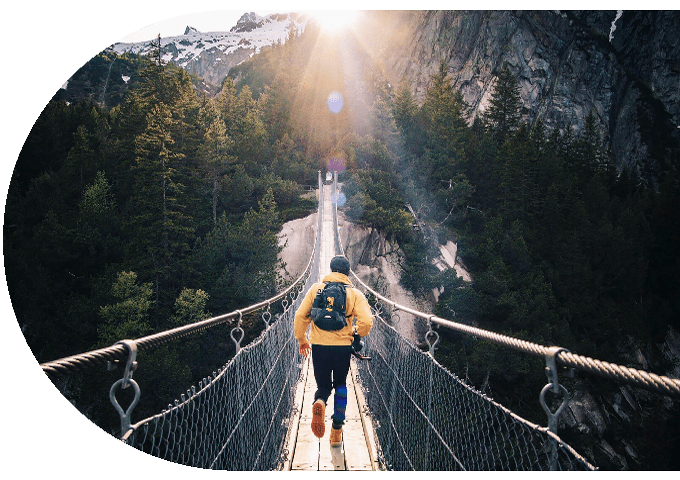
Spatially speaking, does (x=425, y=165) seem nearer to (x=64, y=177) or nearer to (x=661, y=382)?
(x=64, y=177)

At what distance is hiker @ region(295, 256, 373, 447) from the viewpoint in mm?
1840

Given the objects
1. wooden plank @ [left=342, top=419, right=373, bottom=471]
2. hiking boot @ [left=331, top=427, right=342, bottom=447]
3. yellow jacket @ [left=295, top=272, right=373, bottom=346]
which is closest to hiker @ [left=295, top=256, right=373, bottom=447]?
yellow jacket @ [left=295, top=272, right=373, bottom=346]

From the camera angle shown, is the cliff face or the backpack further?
the cliff face

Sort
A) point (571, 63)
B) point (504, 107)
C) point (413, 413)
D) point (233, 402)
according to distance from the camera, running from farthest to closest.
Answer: point (504, 107) < point (571, 63) < point (413, 413) < point (233, 402)

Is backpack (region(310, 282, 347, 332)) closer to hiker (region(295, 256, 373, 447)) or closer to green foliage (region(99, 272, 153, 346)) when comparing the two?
hiker (region(295, 256, 373, 447))

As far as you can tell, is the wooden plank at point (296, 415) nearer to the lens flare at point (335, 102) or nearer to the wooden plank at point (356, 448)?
the wooden plank at point (356, 448)

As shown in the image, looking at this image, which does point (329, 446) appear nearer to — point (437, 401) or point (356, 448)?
point (356, 448)

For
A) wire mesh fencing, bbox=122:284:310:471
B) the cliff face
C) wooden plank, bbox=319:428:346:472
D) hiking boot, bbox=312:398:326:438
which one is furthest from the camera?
the cliff face

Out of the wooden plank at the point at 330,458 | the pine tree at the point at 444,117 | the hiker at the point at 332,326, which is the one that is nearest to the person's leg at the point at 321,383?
the hiker at the point at 332,326

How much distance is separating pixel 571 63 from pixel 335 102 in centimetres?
1173

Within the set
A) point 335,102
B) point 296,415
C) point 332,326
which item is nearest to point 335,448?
point 296,415

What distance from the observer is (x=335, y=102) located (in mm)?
20000

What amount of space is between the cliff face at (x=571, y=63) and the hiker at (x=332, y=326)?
3.13 meters

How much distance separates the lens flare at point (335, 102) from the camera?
19547 mm
